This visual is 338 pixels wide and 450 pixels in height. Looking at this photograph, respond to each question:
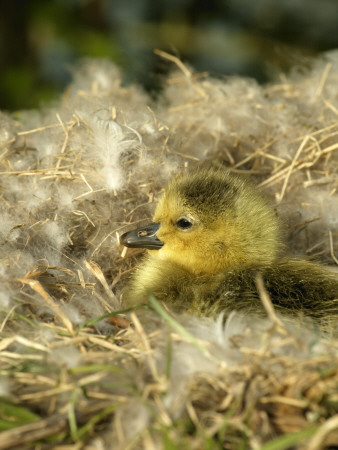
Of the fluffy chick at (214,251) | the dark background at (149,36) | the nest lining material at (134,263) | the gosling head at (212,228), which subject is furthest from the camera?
the dark background at (149,36)

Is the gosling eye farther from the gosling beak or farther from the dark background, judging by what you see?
the dark background

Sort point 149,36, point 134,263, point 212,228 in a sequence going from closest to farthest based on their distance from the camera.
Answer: point 212,228 → point 134,263 → point 149,36

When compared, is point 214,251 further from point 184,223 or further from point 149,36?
point 149,36

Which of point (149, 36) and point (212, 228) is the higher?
point (212, 228)

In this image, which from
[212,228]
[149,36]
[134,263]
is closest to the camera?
[212,228]

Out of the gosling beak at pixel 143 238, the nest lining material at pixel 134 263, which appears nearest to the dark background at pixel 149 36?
the nest lining material at pixel 134 263

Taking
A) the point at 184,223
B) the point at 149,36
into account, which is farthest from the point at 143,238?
the point at 149,36

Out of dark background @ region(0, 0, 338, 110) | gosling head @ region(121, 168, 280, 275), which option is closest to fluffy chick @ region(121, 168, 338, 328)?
gosling head @ region(121, 168, 280, 275)

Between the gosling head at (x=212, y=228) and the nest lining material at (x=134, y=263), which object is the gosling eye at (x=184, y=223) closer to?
the gosling head at (x=212, y=228)
